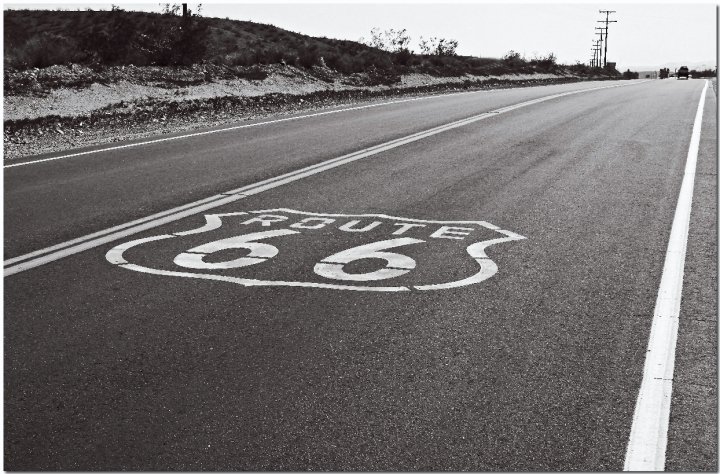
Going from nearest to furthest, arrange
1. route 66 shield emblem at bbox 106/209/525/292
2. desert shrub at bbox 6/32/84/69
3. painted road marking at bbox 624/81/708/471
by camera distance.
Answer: painted road marking at bbox 624/81/708/471 → route 66 shield emblem at bbox 106/209/525/292 → desert shrub at bbox 6/32/84/69

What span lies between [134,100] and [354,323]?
16584mm

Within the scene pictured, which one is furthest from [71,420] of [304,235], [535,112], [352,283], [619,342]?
[535,112]

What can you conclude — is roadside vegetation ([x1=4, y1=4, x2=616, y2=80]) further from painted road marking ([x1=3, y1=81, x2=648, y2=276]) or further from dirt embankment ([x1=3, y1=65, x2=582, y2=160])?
painted road marking ([x1=3, y1=81, x2=648, y2=276])

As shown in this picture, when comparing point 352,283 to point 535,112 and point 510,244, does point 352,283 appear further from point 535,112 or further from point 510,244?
point 535,112

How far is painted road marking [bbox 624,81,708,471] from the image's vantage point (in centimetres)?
318

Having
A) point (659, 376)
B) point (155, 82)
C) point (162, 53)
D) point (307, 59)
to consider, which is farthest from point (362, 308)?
point (307, 59)

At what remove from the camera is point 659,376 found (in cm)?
388

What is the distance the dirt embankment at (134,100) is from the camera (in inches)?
584

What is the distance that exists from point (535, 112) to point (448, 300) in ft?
47.1

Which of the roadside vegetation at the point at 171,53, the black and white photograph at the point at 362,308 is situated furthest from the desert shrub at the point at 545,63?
the black and white photograph at the point at 362,308

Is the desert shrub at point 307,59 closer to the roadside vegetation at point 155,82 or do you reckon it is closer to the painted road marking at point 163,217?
the roadside vegetation at point 155,82

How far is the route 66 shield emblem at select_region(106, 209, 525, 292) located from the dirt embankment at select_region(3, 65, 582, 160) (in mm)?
6435

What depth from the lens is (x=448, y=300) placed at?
16.4ft

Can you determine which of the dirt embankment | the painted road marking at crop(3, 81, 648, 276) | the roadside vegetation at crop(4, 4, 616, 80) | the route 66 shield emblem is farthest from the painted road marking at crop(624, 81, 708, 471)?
the roadside vegetation at crop(4, 4, 616, 80)
